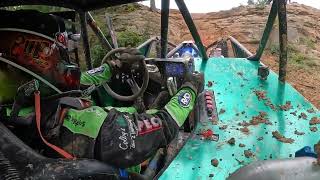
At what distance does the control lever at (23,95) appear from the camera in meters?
1.73

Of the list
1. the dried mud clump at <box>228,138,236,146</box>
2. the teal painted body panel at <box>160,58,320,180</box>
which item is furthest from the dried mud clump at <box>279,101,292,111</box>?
the dried mud clump at <box>228,138,236,146</box>

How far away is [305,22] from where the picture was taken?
42.2 ft

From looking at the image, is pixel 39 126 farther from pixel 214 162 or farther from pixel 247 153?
pixel 247 153

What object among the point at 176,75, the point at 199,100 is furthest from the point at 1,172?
the point at 199,100

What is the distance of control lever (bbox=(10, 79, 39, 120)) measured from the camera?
1727 millimetres

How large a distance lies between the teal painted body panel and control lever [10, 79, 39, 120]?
949 millimetres

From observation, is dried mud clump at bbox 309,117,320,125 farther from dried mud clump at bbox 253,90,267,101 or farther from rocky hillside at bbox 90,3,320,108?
rocky hillside at bbox 90,3,320,108

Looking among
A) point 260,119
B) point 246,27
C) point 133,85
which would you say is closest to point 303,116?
point 260,119

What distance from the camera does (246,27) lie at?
13.0 meters

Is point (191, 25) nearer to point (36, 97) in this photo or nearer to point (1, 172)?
point (36, 97)

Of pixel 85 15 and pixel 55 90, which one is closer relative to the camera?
pixel 55 90

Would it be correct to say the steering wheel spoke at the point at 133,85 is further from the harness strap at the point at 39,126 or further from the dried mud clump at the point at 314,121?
the harness strap at the point at 39,126

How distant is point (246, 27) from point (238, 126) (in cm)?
1053

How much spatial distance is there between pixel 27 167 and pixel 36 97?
0.95ft
